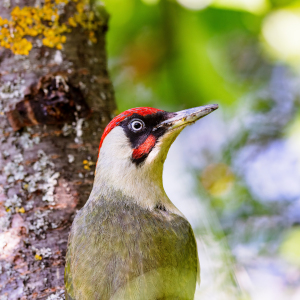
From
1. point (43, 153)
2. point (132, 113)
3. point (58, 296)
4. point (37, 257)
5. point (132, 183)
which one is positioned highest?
point (132, 113)

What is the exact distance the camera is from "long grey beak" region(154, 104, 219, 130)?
212cm

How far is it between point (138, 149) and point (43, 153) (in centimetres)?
61

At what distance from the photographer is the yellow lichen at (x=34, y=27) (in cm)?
256

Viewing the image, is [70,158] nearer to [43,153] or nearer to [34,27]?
[43,153]

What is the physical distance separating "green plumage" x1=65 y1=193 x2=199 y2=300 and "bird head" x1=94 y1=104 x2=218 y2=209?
119 mm

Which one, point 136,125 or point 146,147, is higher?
point 136,125

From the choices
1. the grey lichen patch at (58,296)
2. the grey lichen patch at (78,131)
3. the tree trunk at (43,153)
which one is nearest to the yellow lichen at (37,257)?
the tree trunk at (43,153)

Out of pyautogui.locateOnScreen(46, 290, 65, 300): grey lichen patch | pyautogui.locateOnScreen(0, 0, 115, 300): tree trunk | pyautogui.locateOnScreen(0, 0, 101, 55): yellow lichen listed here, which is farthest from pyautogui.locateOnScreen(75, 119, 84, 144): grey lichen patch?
pyautogui.locateOnScreen(46, 290, 65, 300): grey lichen patch

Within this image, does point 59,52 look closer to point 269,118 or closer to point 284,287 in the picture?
point 269,118

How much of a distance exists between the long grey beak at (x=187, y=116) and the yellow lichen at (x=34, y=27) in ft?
3.15

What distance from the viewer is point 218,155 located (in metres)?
3.64

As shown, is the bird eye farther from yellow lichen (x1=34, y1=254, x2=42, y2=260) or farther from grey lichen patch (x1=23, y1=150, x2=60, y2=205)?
yellow lichen (x1=34, y1=254, x2=42, y2=260)

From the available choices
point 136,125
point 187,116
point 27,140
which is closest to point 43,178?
point 27,140

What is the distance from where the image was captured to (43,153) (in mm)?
2422
